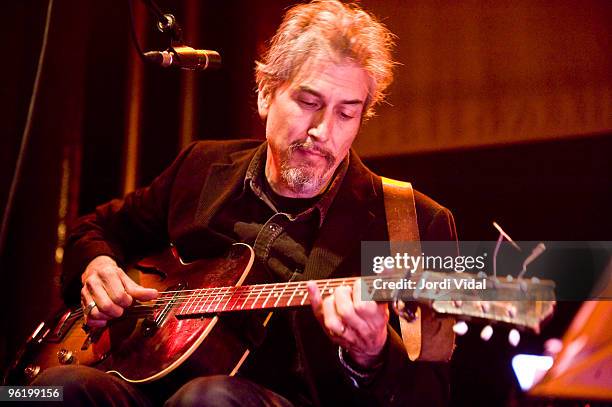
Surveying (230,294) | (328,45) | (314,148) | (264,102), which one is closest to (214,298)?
(230,294)

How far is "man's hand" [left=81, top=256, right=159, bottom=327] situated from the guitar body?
0.17 ft

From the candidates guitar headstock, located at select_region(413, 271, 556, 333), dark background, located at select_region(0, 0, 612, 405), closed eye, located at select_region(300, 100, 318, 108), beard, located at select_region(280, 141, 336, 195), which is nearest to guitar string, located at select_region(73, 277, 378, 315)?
guitar headstock, located at select_region(413, 271, 556, 333)

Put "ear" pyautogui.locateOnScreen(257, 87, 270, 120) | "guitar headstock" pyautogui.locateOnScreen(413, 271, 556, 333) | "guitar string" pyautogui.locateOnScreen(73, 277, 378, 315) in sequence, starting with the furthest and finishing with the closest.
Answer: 1. "ear" pyautogui.locateOnScreen(257, 87, 270, 120)
2. "guitar string" pyautogui.locateOnScreen(73, 277, 378, 315)
3. "guitar headstock" pyautogui.locateOnScreen(413, 271, 556, 333)

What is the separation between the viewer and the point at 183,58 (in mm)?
1867

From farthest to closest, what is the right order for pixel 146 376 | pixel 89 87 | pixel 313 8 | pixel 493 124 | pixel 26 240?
pixel 89 87 → pixel 26 240 → pixel 493 124 → pixel 313 8 → pixel 146 376

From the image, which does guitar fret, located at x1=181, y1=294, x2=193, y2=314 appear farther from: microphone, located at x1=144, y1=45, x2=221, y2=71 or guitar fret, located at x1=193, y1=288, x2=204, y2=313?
microphone, located at x1=144, y1=45, x2=221, y2=71

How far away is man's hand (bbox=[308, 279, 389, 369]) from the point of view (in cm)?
147

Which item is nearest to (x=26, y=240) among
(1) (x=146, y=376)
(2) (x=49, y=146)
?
(2) (x=49, y=146)

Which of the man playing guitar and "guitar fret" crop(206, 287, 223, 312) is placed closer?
the man playing guitar

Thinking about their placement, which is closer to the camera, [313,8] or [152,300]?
[152,300]

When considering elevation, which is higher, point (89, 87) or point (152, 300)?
point (89, 87)

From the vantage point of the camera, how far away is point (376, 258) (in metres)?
1.94

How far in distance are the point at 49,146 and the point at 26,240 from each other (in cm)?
45

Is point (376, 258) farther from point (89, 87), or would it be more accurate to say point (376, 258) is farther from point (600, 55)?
point (89, 87)
